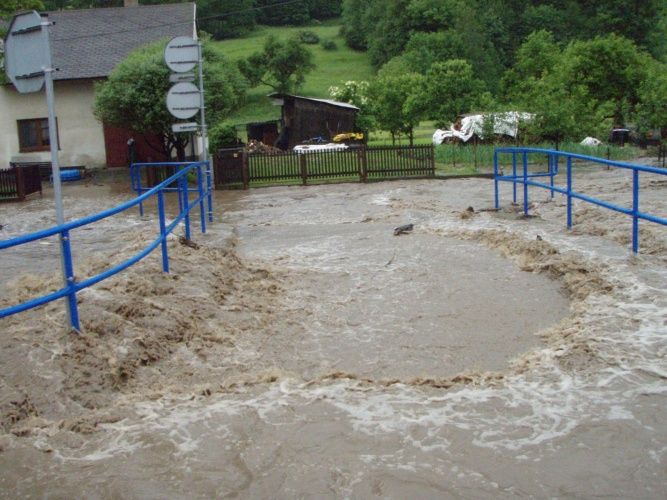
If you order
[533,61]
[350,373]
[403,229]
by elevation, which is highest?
[533,61]

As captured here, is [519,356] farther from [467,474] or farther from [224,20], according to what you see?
[224,20]

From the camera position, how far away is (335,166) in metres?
24.3

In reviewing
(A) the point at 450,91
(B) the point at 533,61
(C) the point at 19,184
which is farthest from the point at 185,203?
(B) the point at 533,61

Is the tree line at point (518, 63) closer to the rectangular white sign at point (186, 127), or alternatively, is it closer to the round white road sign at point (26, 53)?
the rectangular white sign at point (186, 127)

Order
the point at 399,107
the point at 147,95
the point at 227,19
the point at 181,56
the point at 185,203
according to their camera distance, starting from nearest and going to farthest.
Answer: the point at 185,203, the point at 181,56, the point at 147,95, the point at 399,107, the point at 227,19

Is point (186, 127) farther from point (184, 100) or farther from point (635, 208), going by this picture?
point (635, 208)

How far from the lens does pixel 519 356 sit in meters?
6.78

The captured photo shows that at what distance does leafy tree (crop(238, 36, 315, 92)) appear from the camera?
6544 cm

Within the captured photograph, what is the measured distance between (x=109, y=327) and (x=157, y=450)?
229cm

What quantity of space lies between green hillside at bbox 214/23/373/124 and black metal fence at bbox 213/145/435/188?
37155mm

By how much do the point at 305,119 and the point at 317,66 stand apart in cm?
5139

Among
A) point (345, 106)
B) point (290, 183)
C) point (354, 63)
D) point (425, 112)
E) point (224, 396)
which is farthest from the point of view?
point (354, 63)

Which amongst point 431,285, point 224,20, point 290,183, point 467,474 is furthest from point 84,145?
point 224,20

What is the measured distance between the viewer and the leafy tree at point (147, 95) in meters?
23.8
